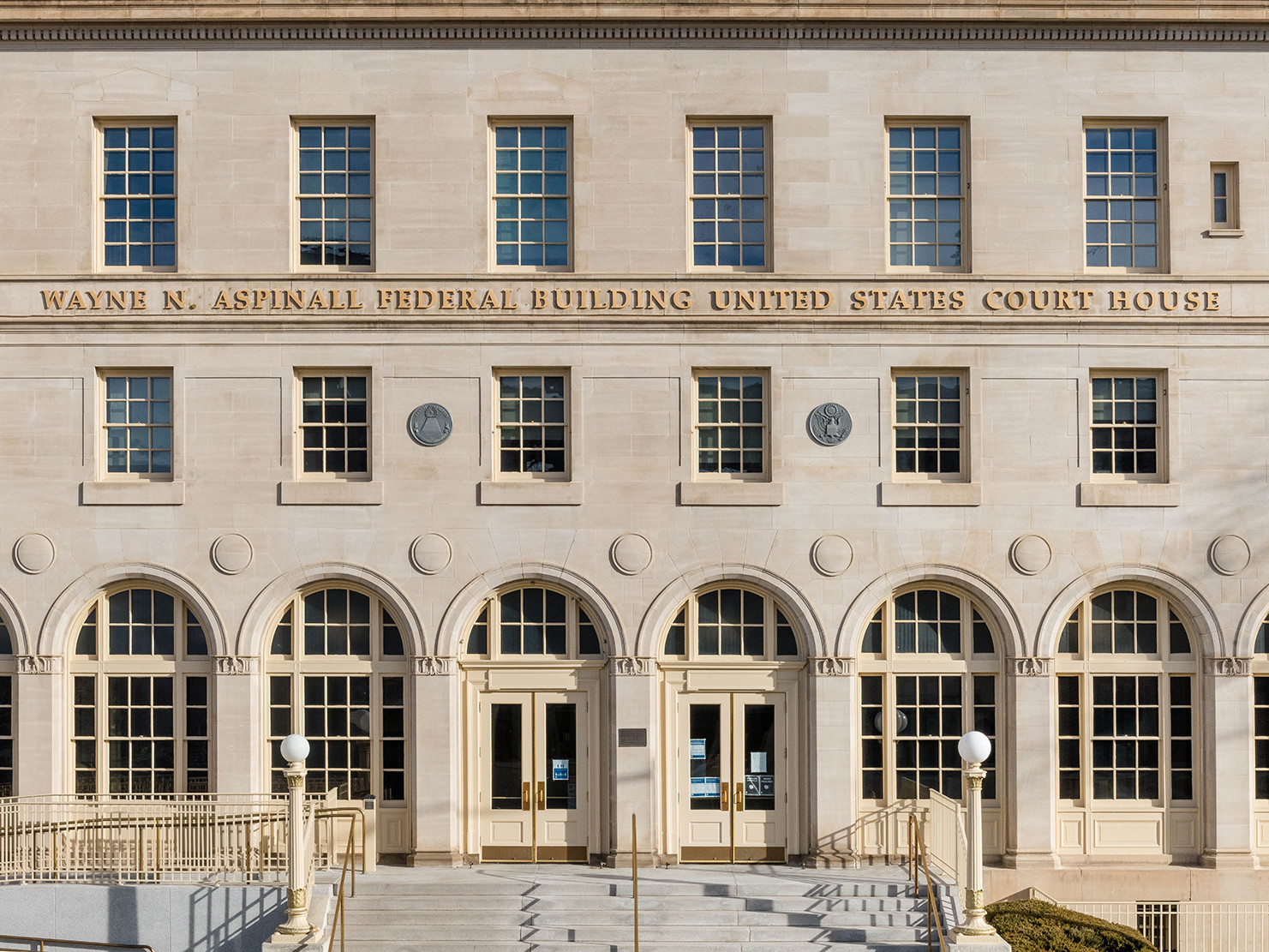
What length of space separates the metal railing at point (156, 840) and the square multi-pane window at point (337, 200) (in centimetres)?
786

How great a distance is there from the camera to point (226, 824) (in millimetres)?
16719

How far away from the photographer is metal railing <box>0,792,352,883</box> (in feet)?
54.1

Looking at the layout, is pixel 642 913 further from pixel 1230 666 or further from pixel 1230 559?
pixel 1230 559

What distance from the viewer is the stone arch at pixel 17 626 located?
60.5ft

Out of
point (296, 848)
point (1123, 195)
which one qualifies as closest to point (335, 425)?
point (296, 848)

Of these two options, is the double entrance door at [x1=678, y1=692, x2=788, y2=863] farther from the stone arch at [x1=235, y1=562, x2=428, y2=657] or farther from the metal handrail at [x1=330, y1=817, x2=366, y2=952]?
the metal handrail at [x1=330, y1=817, x2=366, y2=952]

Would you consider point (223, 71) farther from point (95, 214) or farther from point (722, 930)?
point (722, 930)

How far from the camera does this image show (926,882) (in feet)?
53.8

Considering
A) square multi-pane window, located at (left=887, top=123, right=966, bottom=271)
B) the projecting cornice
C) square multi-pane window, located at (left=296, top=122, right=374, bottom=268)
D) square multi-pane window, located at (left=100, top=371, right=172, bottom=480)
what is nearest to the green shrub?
square multi-pane window, located at (left=887, top=123, right=966, bottom=271)

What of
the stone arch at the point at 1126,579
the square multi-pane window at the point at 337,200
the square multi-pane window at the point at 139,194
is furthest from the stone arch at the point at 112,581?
the stone arch at the point at 1126,579

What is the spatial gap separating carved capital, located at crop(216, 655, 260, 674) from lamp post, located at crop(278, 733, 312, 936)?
3.16m

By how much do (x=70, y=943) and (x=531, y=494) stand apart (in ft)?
26.7

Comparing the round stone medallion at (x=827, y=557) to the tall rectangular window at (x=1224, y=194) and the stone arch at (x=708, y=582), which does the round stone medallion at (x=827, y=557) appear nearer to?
the stone arch at (x=708, y=582)

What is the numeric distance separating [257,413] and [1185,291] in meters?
13.6
